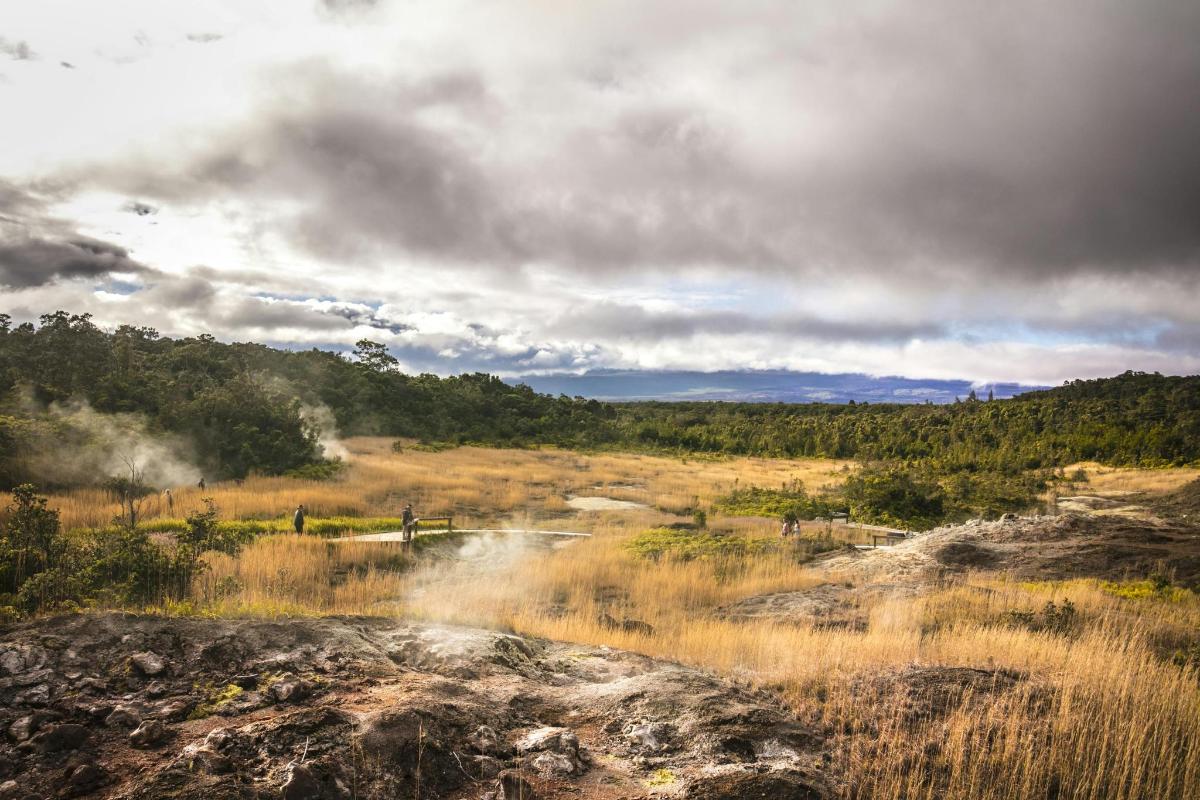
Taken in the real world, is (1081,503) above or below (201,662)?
below

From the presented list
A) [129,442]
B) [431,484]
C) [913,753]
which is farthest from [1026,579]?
[129,442]

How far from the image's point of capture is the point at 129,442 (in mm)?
21516

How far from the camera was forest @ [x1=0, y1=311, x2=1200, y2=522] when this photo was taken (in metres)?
24.8

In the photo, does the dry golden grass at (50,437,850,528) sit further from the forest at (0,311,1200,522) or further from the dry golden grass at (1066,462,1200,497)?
the dry golden grass at (1066,462,1200,497)

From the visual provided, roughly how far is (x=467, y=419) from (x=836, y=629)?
5410 centimetres

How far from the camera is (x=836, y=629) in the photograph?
9.90 meters

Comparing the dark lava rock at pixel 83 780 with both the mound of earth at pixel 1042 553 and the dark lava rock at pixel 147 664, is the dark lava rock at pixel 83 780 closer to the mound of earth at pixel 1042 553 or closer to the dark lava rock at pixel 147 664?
the dark lava rock at pixel 147 664

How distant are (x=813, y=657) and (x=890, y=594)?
6768mm

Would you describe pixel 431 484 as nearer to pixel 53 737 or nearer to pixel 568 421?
pixel 53 737

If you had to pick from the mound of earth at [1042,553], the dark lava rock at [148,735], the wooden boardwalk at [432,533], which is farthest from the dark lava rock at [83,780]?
the mound of earth at [1042,553]

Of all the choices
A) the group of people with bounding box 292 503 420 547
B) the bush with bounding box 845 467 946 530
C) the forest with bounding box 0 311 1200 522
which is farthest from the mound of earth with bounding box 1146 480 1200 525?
the group of people with bounding box 292 503 420 547

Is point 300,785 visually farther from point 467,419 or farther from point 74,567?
point 467,419

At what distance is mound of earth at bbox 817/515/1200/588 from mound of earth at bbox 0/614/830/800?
11322 mm

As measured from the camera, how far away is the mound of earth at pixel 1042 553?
52.7 feet
